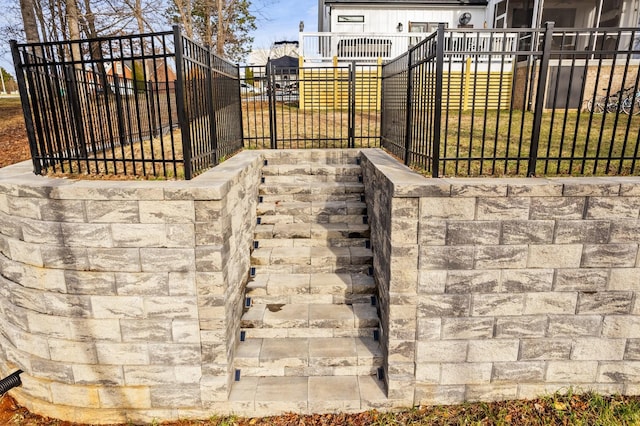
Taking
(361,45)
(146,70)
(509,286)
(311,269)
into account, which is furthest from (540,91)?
(361,45)

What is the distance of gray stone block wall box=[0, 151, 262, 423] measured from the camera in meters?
3.86

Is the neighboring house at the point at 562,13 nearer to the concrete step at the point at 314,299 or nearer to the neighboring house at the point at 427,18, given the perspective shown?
the neighboring house at the point at 427,18

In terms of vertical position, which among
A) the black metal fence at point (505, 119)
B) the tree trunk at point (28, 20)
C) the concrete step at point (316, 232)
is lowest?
the concrete step at point (316, 232)

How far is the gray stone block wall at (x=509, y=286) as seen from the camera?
3867 mm

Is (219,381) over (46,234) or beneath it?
beneath

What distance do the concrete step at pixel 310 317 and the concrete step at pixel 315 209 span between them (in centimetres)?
174

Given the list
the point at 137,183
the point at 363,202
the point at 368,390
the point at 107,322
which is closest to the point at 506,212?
the point at 368,390

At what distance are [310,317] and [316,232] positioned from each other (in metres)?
1.45

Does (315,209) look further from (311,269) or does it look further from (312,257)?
(311,269)

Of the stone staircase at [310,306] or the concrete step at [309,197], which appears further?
the concrete step at [309,197]

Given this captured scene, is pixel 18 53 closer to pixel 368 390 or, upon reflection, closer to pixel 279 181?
pixel 279 181

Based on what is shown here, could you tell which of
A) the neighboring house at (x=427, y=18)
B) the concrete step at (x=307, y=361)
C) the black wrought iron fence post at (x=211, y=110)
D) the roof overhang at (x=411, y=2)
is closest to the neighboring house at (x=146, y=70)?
the black wrought iron fence post at (x=211, y=110)

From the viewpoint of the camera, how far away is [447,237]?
3.91m

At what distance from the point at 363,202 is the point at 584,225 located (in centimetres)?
322
